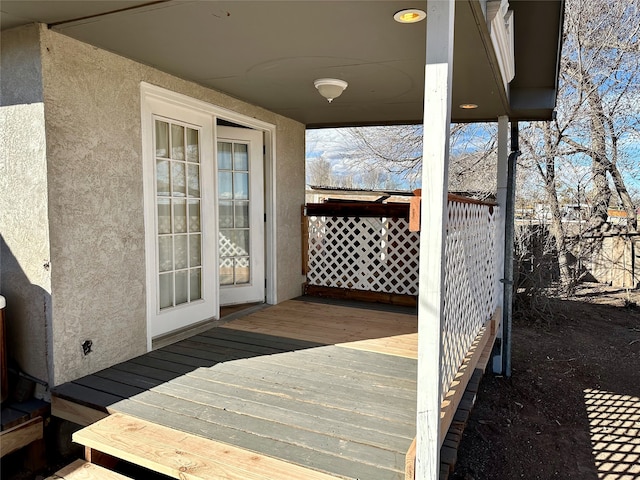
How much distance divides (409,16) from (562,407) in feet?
13.3

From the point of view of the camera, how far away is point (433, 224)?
72.6 inches

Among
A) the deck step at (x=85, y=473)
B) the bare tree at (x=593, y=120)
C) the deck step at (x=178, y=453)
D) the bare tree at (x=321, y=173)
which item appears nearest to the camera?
the deck step at (x=178, y=453)

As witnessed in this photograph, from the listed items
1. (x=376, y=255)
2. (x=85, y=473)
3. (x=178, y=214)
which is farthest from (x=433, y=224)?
(x=376, y=255)

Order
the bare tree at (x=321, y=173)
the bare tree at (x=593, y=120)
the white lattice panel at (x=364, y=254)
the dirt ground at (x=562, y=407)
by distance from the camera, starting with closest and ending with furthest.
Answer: the dirt ground at (x=562, y=407) < the white lattice panel at (x=364, y=254) < the bare tree at (x=593, y=120) < the bare tree at (x=321, y=173)

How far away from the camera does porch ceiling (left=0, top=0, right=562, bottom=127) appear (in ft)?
7.60

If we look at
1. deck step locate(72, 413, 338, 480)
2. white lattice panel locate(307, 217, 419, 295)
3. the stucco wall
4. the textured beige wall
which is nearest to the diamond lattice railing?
white lattice panel locate(307, 217, 419, 295)

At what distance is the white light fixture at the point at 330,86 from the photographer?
11.7 ft

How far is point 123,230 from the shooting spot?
312 cm

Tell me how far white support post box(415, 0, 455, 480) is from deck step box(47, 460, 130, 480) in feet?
4.64

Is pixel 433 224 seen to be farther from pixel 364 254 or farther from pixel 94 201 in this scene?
pixel 364 254

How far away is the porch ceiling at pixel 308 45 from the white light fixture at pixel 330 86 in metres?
0.07

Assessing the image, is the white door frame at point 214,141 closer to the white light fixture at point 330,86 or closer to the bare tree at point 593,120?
the white light fixture at point 330,86

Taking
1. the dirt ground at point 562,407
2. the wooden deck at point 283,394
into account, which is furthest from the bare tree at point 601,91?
the wooden deck at point 283,394

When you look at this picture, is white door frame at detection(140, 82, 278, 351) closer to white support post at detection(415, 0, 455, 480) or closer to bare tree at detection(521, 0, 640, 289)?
white support post at detection(415, 0, 455, 480)
